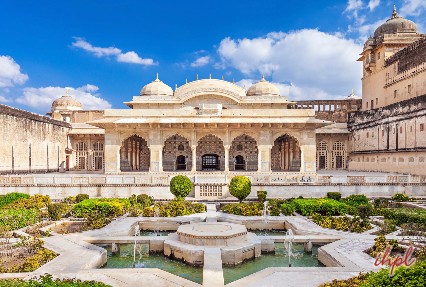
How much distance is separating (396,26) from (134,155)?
23.6 metres

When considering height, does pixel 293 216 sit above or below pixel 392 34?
below

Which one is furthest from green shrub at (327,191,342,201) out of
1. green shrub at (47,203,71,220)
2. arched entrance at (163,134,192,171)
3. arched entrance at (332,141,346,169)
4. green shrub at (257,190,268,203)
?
arched entrance at (332,141,346,169)

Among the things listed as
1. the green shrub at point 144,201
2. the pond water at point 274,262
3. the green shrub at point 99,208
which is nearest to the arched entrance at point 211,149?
the green shrub at point 144,201

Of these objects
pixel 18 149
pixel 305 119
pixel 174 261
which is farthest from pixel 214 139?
pixel 174 261

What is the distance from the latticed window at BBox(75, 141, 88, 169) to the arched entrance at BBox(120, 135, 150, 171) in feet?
17.5

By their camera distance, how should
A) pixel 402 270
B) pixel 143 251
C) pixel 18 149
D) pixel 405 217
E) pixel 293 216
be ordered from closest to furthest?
pixel 402 270 → pixel 143 251 → pixel 405 217 → pixel 293 216 → pixel 18 149

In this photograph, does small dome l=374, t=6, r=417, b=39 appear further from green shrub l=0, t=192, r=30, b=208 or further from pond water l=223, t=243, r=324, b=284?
green shrub l=0, t=192, r=30, b=208

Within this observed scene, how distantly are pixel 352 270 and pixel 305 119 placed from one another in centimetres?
1693

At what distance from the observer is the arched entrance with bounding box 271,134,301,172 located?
27.9 m

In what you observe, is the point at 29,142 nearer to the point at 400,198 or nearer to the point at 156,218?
the point at 156,218

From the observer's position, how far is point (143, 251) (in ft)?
30.1

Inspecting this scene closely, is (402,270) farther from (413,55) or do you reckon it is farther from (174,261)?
(413,55)

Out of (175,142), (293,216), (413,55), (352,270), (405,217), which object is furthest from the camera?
(175,142)

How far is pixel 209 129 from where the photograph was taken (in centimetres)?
2295
